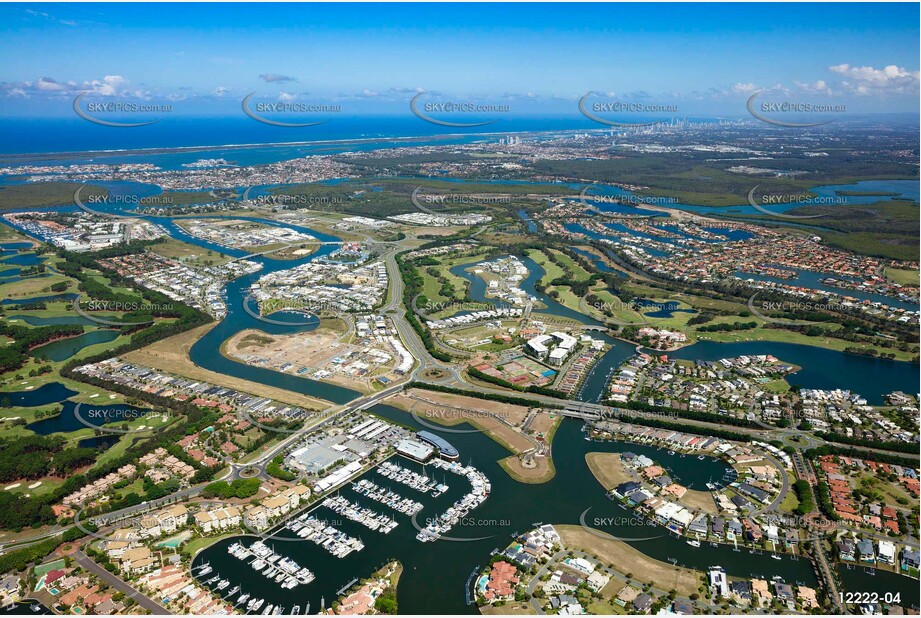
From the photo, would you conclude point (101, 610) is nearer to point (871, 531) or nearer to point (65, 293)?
point (871, 531)

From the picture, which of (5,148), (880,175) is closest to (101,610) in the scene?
(880,175)

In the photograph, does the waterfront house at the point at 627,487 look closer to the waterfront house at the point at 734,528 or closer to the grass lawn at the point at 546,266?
the waterfront house at the point at 734,528

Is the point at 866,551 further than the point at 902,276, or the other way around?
the point at 902,276

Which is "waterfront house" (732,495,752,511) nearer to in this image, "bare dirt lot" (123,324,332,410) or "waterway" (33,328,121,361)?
"bare dirt lot" (123,324,332,410)

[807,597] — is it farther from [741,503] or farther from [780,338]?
[780,338]
